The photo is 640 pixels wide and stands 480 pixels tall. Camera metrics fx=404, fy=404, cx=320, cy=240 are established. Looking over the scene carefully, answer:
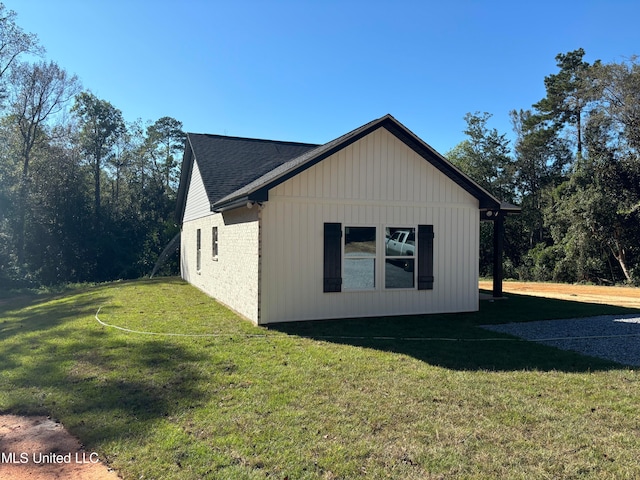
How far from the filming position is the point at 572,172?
20312mm

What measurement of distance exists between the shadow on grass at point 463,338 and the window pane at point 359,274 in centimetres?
73

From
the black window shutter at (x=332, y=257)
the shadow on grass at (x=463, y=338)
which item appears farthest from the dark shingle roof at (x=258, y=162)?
the shadow on grass at (x=463, y=338)

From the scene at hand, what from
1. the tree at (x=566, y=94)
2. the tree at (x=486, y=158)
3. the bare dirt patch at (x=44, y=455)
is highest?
the tree at (x=566, y=94)

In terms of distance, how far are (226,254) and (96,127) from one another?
2924 centimetres

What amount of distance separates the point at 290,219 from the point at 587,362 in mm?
5494

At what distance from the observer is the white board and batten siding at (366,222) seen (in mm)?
8156

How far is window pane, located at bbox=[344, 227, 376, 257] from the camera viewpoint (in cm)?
866

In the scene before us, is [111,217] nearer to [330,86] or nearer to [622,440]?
[330,86]

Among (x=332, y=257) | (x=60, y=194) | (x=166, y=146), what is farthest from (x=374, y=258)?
(x=166, y=146)

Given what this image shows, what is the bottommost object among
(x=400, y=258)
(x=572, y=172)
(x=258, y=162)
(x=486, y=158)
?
(x=400, y=258)

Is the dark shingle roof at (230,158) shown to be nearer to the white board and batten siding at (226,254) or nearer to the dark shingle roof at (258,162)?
the dark shingle roof at (258,162)

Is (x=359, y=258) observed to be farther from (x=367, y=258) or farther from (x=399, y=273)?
(x=399, y=273)

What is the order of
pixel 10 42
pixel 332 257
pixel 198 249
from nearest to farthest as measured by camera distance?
pixel 332 257 < pixel 198 249 < pixel 10 42

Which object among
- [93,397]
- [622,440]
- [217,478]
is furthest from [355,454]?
[93,397]
